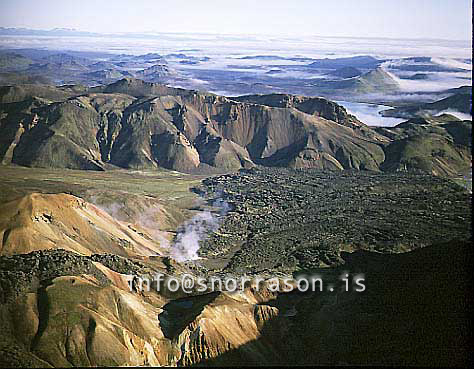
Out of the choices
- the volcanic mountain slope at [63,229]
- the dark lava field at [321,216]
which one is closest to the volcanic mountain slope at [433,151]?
the dark lava field at [321,216]

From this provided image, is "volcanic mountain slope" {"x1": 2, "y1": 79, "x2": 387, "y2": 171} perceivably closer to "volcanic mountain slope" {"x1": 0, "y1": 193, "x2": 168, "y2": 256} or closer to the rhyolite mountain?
the rhyolite mountain

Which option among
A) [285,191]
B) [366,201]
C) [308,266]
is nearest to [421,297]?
[308,266]

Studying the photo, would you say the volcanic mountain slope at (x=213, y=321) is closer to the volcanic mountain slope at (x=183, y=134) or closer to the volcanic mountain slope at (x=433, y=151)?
the volcanic mountain slope at (x=183, y=134)

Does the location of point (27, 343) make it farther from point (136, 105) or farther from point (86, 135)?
point (136, 105)

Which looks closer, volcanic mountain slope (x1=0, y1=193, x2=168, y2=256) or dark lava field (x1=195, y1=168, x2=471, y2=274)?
volcanic mountain slope (x1=0, y1=193, x2=168, y2=256)

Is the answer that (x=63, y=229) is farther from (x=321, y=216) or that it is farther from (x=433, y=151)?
(x=433, y=151)

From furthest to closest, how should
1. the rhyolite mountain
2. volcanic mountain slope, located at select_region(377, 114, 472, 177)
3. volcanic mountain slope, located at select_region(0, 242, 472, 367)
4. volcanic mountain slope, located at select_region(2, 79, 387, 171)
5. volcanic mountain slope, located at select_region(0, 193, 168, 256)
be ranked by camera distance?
volcanic mountain slope, located at select_region(377, 114, 472, 177)
volcanic mountain slope, located at select_region(2, 79, 387, 171)
the rhyolite mountain
volcanic mountain slope, located at select_region(0, 193, 168, 256)
volcanic mountain slope, located at select_region(0, 242, 472, 367)

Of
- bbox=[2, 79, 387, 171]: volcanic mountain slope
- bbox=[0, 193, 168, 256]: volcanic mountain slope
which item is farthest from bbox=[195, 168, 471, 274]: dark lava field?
bbox=[2, 79, 387, 171]: volcanic mountain slope

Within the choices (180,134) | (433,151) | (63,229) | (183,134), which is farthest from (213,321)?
(433,151)
